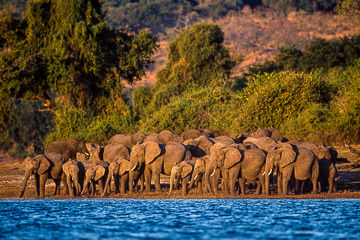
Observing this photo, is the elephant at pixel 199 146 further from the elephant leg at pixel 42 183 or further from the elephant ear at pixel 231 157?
the elephant leg at pixel 42 183

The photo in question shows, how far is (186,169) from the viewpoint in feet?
70.9

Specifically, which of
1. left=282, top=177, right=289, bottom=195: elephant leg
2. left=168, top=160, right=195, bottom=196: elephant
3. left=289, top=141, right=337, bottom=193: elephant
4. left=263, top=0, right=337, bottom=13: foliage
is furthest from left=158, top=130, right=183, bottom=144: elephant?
left=263, top=0, right=337, bottom=13: foliage

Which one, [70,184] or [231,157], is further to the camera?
[70,184]

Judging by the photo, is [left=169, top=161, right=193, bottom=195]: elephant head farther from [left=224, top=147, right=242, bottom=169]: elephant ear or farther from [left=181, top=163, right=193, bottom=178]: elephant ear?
[left=224, top=147, right=242, bottom=169]: elephant ear

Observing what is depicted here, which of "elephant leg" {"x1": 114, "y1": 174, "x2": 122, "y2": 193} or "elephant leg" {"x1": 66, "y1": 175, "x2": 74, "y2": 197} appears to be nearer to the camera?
"elephant leg" {"x1": 66, "y1": 175, "x2": 74, "y2": 197}

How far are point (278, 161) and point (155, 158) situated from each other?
460cm

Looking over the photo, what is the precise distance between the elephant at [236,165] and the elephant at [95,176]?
3796 millimetres

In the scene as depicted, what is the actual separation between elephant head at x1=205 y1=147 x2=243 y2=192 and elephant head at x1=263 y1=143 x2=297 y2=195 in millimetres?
930

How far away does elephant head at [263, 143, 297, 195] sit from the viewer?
2055 cm

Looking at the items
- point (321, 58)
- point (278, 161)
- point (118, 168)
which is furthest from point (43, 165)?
point (321, 58)

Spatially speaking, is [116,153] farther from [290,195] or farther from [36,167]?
[290,195]

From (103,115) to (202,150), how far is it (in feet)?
34.6

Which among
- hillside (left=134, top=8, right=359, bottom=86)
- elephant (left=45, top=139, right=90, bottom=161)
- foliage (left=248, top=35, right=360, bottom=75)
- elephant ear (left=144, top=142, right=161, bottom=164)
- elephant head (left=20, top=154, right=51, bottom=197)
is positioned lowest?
elephant head (left=20, top=154, right=51, bottom=197)

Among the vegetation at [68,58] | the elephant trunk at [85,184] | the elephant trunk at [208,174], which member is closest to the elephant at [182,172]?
the elephant trunk at [208,174]
